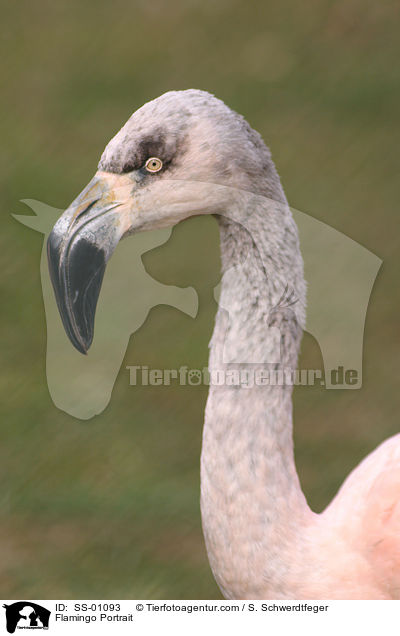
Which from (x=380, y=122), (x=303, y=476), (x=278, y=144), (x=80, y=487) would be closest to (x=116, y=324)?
(x=80, y=487)

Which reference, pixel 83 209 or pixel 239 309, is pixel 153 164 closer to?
pixel 83 209

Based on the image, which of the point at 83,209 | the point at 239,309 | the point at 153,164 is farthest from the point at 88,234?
the point at 239,309

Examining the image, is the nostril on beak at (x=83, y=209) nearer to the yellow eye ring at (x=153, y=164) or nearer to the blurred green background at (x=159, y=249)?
the yellow eye ring at (x=153, y=164)

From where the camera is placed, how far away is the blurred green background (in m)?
2.78

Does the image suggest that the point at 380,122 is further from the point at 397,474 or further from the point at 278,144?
the point at 397,474

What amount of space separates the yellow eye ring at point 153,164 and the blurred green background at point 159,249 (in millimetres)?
1460

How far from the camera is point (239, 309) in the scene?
1.53 meters

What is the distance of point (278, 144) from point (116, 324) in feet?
6.05
